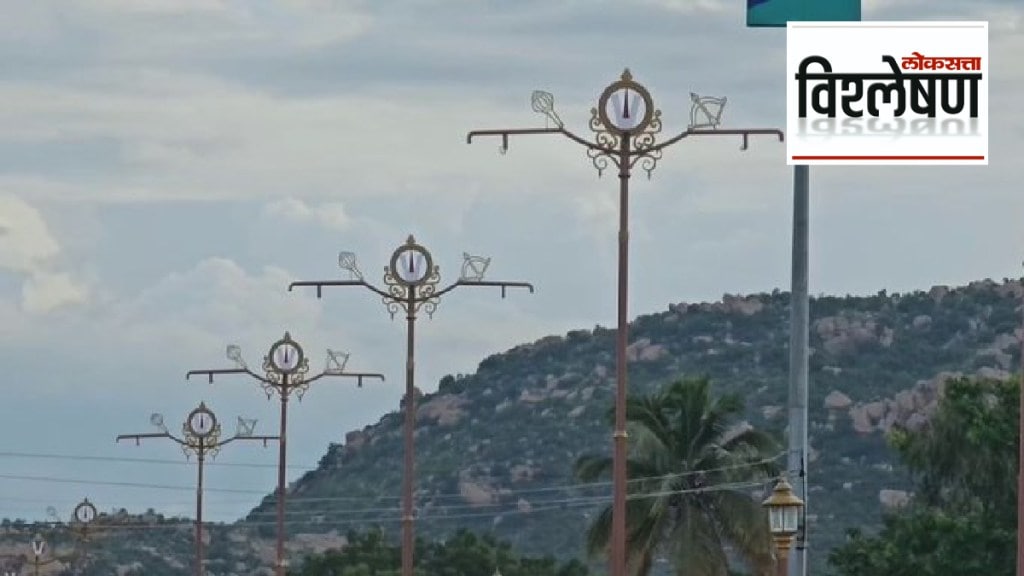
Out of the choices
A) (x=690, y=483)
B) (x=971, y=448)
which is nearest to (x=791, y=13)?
(x=690, y=483)

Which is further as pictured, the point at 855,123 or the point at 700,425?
the point at 700,425

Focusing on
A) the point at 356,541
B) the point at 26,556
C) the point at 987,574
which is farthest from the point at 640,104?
the point at 26,556

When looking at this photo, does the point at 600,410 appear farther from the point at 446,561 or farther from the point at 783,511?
the point at 783,511

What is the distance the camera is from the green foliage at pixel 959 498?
7300 cm

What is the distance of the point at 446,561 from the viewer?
372ft

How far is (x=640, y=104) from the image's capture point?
133 feet

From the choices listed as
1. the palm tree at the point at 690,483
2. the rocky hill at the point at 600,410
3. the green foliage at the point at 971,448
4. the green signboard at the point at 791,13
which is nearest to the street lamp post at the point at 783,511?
the green signboard at the point at 791,13

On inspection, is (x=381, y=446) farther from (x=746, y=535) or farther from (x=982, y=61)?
(x=982, y=61)

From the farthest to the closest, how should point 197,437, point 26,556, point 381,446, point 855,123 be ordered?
1. point 381,446
2. point 26,556
3. point 197,437
4. point 855,123

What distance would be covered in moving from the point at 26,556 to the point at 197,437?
8555 cm

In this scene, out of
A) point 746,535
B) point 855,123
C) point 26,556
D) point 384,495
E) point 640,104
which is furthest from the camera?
point 384,495

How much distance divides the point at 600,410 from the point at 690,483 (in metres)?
102

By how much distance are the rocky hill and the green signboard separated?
385ft

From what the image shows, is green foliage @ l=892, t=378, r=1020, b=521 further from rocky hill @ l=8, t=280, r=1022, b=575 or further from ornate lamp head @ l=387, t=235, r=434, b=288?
rocky hill @ l=8, t=280, r=1022, b=575
